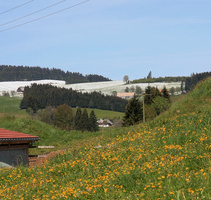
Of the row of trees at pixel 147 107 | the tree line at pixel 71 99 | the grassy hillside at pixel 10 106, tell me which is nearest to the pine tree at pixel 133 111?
the row of trees at pixel 147 107

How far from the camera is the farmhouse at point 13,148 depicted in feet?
67.3

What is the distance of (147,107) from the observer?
8550cm

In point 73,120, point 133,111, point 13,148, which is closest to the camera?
point 13,148

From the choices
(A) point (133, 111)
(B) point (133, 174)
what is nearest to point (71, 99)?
(A) point (133, 111)

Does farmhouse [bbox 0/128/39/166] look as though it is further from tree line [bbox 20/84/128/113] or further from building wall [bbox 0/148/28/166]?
tree line [bbox 20/84/128/113]

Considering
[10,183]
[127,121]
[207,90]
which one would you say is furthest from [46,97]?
[10,183]

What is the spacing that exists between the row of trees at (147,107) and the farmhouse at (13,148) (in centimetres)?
4760

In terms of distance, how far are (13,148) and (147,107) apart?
66.2 meters

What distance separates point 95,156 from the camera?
1425 cm

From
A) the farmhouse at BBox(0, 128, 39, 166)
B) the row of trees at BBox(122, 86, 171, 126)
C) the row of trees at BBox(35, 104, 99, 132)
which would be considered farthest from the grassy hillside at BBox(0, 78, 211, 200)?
the row of trees at BBox(35, 104, 99, 132)

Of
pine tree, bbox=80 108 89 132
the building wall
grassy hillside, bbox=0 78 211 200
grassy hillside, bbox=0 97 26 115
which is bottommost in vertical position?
pine tree, bbox=80 108 89 132

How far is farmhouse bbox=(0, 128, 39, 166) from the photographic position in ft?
67.3

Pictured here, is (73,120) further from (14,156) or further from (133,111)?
(14,156)

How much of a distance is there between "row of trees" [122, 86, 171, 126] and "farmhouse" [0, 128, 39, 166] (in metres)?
47.6
